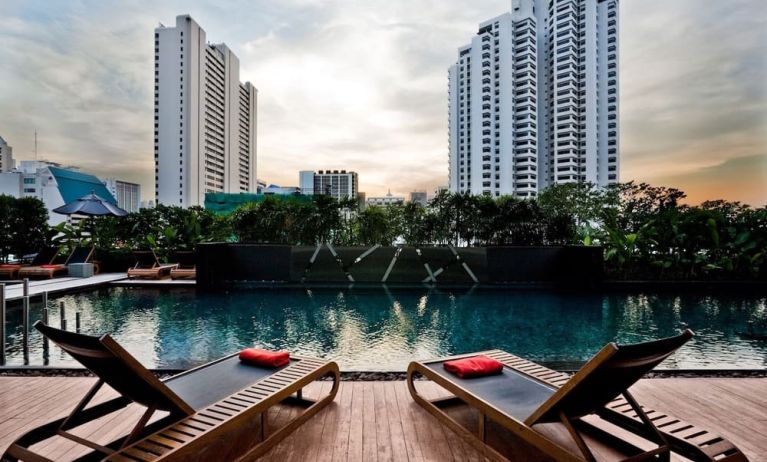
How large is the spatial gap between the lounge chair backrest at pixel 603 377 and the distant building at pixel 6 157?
204 ft

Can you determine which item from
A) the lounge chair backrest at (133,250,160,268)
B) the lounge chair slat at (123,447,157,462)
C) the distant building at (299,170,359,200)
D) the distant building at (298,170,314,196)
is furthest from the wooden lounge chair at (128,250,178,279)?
the distant building at (298,170,314,196)

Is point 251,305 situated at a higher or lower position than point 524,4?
lower

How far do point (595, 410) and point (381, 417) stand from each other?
4.54 ft

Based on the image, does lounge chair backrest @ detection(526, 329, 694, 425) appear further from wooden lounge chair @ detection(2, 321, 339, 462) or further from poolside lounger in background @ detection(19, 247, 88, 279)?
poolside lounger in background @ detection(19, 247, 88, 279)

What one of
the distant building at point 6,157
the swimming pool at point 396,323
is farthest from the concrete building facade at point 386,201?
the distant building at point 6,157

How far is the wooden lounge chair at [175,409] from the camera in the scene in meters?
1.92

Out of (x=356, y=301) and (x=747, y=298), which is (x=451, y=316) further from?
(x=747, y=298)

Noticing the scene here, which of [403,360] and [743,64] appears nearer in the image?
[403,360]

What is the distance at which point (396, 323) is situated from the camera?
6680 millimetres

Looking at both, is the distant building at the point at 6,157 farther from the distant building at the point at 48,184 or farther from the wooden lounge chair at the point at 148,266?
the wooden lounge chair at the point at 148,266

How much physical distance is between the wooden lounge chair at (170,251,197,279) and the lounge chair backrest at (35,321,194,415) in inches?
381

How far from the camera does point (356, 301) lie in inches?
346

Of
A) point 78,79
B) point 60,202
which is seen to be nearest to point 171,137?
point 60,202

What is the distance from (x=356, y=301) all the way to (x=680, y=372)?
19.8 feet
